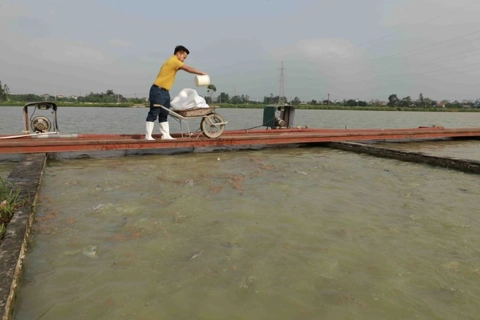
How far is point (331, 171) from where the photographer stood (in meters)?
6.31

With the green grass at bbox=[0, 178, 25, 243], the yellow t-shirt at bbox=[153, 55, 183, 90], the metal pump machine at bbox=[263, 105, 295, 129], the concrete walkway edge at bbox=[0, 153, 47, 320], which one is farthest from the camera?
the metal pump machine at bbox=[263, 105, 295, 129]

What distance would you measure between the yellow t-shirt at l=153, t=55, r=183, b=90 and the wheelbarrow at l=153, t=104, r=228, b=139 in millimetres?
484

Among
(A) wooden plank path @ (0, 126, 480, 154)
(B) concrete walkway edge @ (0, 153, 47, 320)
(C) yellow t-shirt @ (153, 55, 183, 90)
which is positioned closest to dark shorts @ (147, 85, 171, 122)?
(C) yellow t-shirt @ (153, 55, 183, 90)

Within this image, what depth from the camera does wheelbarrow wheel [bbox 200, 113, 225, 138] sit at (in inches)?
316

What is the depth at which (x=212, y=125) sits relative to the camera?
Result: 818 cm

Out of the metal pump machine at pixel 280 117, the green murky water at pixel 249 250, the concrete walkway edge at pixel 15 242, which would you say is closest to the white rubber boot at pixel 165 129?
the green murky water at pixel 249 250

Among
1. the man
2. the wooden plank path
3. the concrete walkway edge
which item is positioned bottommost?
the concrete walkway edge

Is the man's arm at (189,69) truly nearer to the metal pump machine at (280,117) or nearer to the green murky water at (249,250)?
the green murky water at (249,250)

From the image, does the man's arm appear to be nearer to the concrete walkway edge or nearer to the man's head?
the man's head

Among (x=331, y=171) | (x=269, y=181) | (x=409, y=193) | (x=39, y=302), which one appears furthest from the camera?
(x=331, y=171)

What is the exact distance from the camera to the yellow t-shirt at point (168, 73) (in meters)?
6.93

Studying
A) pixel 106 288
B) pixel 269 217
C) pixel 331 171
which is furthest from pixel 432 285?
pixel 331 171

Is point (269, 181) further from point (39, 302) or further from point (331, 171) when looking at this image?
point (39, 302)

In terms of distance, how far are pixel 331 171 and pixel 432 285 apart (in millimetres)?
4022
